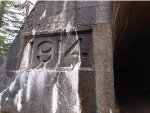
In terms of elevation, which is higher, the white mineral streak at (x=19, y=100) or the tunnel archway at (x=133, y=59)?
the tunnel archway at (x=133, y=59)

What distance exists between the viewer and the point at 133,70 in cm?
912

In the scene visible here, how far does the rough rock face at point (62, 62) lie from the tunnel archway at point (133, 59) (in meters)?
0.94

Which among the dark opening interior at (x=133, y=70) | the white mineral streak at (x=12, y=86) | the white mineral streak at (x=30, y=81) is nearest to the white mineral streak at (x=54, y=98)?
the white mineral streak at (x=30, y=81)

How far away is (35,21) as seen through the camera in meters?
5.10

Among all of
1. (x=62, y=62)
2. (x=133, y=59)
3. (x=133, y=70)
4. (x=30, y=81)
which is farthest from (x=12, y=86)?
(x=133, y=70)

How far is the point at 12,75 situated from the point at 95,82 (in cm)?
202

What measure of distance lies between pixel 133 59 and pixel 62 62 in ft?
16.9

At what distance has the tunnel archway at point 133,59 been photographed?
589 cm

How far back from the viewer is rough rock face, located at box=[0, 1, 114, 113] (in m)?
4.21

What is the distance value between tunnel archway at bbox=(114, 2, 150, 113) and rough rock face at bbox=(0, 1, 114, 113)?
3.08 feet

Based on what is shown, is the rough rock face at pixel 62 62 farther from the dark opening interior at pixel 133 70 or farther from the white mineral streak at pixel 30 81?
the dark opening interior at pixel 133 70

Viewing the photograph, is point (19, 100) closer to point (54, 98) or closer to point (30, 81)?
point (30, 81)

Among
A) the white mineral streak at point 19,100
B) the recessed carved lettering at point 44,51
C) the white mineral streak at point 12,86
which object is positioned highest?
the recessed carved lettering at point 44,51

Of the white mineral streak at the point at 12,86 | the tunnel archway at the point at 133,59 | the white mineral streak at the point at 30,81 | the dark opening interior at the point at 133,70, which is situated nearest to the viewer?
the white mineral streak at the point at 30,81
